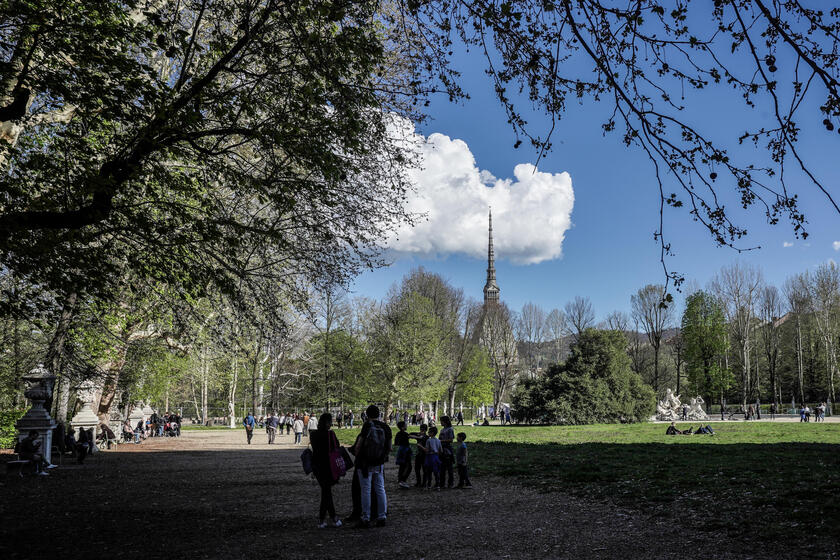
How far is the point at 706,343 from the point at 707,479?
161ft

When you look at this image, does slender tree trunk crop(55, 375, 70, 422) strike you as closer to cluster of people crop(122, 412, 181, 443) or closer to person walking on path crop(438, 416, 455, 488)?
cluster of people crop(122, 412, 181, 443)

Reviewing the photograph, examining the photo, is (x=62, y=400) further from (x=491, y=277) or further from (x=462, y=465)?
(x=491, y=277)

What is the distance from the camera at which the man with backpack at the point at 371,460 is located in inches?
315

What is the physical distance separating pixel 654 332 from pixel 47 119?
55203 millimetres

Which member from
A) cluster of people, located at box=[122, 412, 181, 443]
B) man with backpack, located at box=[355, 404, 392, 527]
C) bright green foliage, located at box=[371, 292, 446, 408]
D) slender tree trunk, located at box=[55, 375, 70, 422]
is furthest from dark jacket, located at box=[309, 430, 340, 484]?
bright green foliage, located at box=[371, 292, 446, 408]

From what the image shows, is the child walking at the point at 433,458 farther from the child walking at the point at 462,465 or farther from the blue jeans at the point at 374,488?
the blue jeans at the point at 374,488

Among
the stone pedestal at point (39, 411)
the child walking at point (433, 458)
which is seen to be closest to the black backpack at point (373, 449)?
the child walking at point (433, 458)

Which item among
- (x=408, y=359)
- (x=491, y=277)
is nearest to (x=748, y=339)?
(x=408, y=359)

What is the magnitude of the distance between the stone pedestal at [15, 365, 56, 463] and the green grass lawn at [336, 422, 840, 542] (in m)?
13.0

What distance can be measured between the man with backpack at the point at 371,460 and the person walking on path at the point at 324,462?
1.34 ft

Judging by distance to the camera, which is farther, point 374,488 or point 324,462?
point 374,488

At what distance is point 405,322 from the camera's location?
4075 cm

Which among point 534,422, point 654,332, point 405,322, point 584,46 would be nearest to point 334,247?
point 584,46

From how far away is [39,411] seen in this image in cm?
1684
